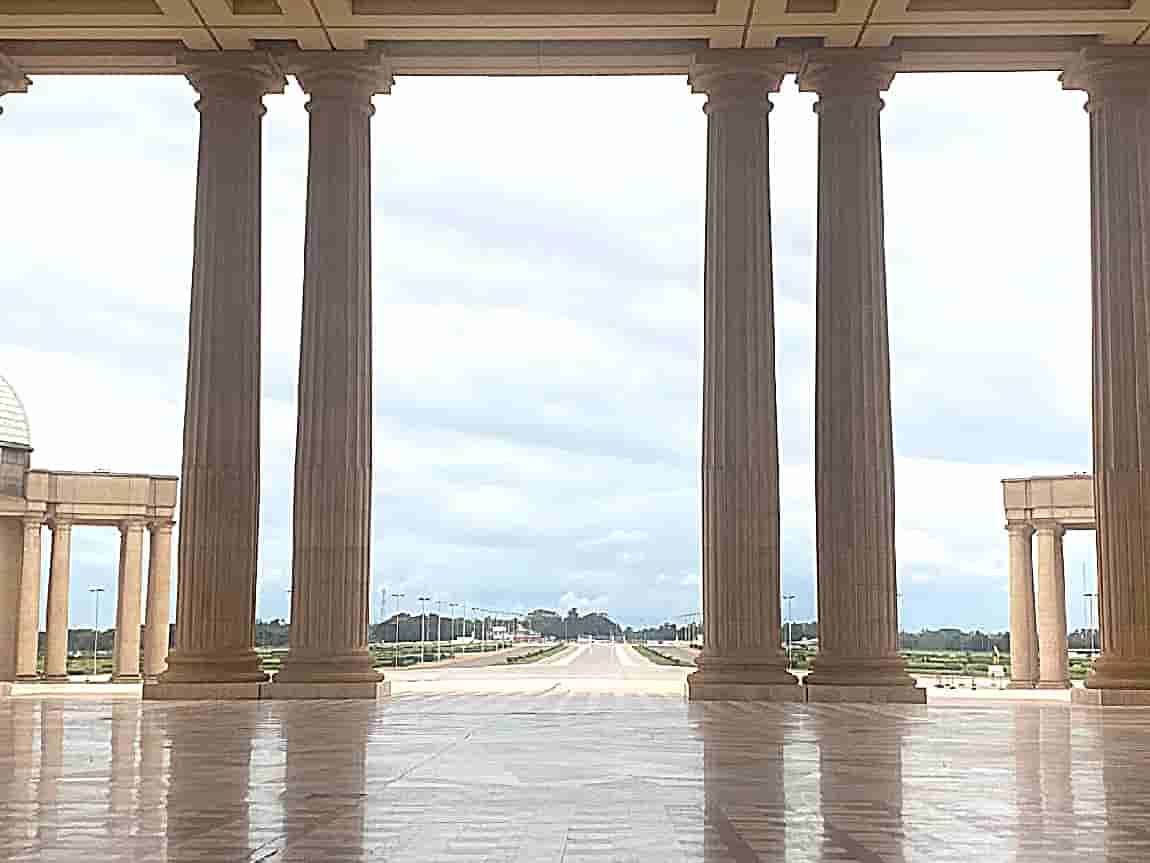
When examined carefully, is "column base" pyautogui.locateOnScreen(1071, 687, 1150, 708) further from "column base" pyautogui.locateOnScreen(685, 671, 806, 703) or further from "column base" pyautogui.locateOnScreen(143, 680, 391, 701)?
"column base" pyautogui.locateOnScreen(143, 680, 391, 701)

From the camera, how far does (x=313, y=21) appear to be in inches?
3155

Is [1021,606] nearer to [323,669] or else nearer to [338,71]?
[323,669]

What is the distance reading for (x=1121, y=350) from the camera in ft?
266

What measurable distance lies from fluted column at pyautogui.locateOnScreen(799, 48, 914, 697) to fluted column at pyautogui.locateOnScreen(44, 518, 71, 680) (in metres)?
86.5

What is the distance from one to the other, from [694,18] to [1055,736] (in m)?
45.8

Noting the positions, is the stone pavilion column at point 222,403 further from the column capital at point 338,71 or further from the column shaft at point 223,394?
the column capital at point 338,71

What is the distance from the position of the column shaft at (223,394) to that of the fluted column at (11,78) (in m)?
10.3

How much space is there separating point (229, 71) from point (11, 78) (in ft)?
43.3

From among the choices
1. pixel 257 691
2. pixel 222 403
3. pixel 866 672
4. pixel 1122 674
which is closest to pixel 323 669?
pixel 257 691

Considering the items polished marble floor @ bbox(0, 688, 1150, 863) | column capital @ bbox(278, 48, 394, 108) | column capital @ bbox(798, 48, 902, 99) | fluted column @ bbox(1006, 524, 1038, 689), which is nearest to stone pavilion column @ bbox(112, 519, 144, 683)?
column capital @ bbox(278, 48, 394, 108)

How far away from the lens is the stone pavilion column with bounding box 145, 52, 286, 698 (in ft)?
260

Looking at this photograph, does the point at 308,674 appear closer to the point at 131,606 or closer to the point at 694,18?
the point at 694,18

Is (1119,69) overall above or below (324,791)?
above

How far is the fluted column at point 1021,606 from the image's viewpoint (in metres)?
135
